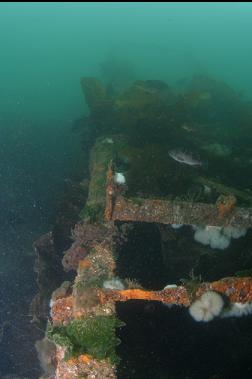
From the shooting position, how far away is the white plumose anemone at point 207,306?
379 cm

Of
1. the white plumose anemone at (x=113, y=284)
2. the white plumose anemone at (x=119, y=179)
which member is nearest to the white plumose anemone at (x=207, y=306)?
the white plumose anemone at (x=113, y=284)

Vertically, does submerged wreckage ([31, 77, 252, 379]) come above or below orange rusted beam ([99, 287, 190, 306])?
below

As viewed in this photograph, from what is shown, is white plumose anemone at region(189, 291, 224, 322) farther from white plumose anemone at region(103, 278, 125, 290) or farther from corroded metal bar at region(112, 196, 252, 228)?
corroded metal bar at region(112, 196, 252, 228)

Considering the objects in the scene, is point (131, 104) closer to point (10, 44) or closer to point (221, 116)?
point (221, 116)

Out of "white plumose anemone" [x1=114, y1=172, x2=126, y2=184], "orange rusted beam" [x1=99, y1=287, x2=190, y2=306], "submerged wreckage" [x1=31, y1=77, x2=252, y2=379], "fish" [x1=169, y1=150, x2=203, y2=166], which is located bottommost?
"submerged wreckage" [x1=31, y1=77, x2=252, y2=379]

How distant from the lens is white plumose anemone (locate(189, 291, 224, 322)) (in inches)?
149

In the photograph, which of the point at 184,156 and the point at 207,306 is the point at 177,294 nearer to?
the point at 207,306

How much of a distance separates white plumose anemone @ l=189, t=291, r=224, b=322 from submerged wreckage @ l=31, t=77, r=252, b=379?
1 centimetres

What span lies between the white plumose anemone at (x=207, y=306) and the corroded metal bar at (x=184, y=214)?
131 cm

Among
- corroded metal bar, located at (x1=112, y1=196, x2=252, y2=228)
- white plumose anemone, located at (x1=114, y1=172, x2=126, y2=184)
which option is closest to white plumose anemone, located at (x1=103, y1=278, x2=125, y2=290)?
corroded metal bar, located at (x1=112, y1=196, x2=252, y2=228)

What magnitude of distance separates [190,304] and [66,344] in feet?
4.41

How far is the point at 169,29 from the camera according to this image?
10350 centimetres

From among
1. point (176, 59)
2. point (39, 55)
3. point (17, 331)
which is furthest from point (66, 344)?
point (39, 55)

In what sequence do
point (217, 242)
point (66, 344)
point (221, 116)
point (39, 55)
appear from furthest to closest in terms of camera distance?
point (39, 55), point (221, 116), point (217, 242), point (66, 344)
